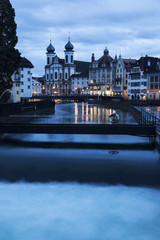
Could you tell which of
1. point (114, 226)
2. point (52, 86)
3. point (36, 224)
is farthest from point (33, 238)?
point (52, 86)

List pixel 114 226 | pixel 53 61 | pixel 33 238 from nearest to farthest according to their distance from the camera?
pixel 33 238
pixel 114 226
pixel 53 61

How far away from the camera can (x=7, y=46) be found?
42.0m

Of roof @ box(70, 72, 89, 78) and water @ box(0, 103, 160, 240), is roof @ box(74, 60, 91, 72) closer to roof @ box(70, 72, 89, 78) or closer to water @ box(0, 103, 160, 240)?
roof @ box(70, 72, 89, 78)

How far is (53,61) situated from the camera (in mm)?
174500

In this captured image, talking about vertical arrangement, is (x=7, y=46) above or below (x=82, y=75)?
below

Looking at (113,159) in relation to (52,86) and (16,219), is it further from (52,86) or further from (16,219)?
(52,86)

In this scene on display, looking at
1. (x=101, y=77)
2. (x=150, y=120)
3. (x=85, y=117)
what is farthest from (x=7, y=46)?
(x=101, y=77)

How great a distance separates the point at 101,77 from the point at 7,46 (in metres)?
98.1

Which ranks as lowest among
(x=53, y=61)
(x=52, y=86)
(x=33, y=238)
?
(x=33, y=238)

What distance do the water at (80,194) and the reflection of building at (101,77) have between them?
113 m

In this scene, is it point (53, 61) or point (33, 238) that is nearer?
point (33, 238)

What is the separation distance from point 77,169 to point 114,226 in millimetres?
6696

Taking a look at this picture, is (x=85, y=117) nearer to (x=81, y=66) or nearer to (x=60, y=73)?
(x=60, y=73)

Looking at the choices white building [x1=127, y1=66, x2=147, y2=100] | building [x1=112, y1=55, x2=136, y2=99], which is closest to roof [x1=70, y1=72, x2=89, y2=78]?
building [x1=112, y1=55, x2=136, y2=99]
